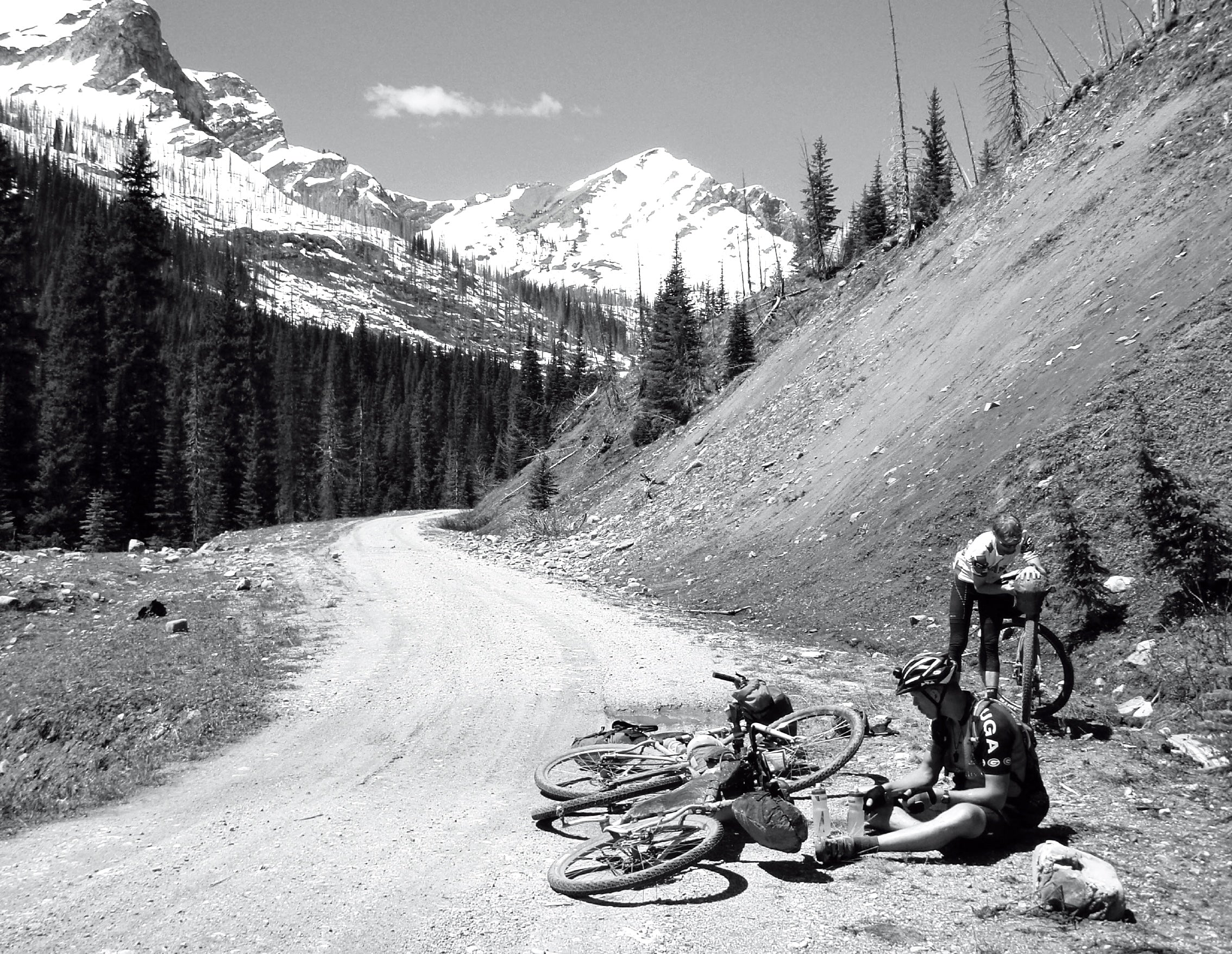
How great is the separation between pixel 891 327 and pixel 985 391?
7.94m

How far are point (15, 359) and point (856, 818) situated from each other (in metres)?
36.1

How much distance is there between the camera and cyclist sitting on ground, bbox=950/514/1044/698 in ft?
21.0

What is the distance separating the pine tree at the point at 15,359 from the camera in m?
29.3

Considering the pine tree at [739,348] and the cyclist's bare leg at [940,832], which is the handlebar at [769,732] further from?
the pine tree at [739,348]

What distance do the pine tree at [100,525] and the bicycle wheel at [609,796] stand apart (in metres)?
29.0

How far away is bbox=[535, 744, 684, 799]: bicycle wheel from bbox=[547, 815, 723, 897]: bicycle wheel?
0.96m

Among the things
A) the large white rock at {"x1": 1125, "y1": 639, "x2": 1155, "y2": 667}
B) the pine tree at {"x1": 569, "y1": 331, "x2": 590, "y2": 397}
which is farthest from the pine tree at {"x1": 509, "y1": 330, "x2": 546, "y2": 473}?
the large white rock at {"x1": 1125, "y1": 639, "x2": 1155, "y2": 667}

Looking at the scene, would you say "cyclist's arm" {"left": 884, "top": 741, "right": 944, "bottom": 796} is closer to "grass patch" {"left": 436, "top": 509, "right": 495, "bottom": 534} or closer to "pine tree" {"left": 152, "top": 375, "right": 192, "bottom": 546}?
"grass patch" {"left": 436, "top": 509, "right": 495, "bottom": 534}

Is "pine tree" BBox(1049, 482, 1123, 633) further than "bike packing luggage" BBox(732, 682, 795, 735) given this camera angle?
Yes

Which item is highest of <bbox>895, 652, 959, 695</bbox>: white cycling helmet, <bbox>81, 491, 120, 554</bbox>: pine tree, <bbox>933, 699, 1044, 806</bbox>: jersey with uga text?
<bbox>81, 491, 120, 554</bbox>: pine tree

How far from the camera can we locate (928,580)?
11.4 m

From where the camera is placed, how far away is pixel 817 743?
6363 millimetres

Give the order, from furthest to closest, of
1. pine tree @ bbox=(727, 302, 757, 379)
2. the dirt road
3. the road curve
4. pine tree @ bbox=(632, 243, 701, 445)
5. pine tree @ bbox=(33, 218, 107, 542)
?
1. pine tree @ bbox=(727, 302, 757, 379)
2. pine tree @ bbox=(632, 243, 701, 445)
3. pine tree @ bbox=(33, 218, 107, 542)
4. the road curve
5. the dirt road

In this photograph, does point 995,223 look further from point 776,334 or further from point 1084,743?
point 1084,743
